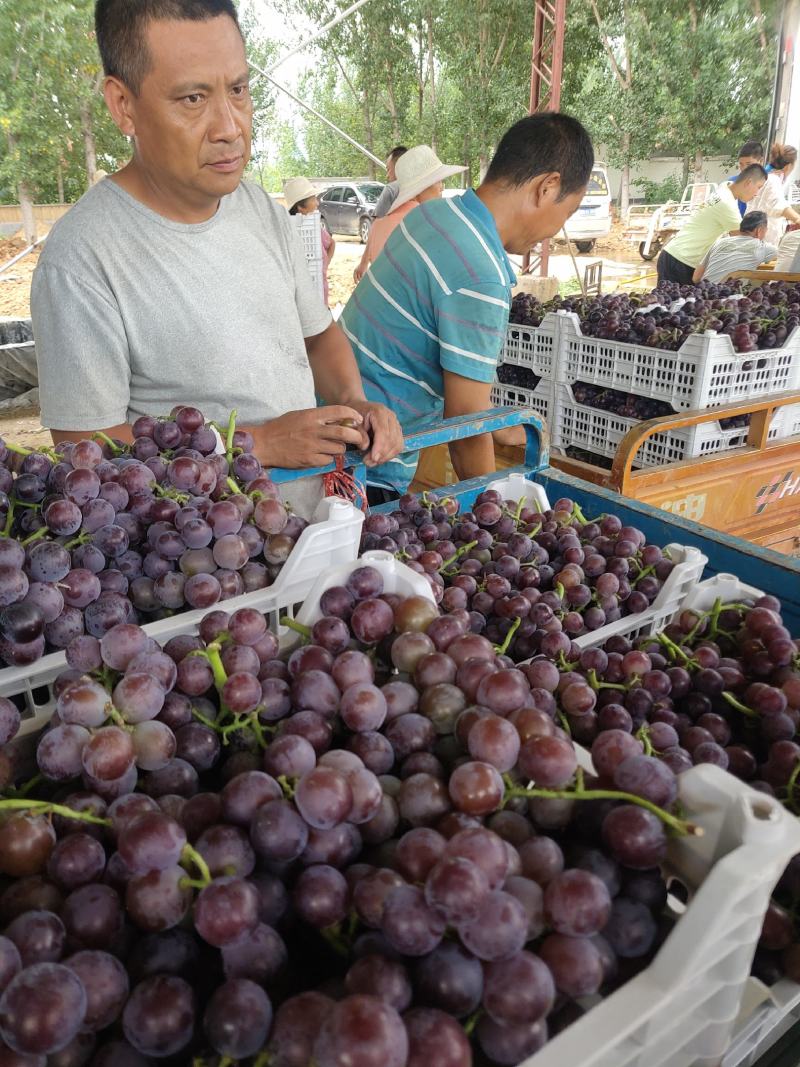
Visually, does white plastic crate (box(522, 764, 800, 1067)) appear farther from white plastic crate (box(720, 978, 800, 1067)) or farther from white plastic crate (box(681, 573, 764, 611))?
white plastic crate (box(681, 573, 764, 611))

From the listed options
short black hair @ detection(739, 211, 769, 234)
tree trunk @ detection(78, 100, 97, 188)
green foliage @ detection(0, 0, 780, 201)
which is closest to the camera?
short black hair @ detection(739, 211, 769, 234)

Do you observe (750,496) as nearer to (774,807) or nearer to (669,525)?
(669,525)

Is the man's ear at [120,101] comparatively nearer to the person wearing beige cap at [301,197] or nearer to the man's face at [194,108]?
the man's face at [194,108]

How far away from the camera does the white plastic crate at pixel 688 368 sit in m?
2.96

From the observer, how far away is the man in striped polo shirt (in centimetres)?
239

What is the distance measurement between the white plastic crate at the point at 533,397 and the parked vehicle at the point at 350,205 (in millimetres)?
15904

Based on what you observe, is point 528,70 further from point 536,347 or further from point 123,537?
point 123,537

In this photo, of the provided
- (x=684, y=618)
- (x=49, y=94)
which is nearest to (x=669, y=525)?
(x=684, y=618)

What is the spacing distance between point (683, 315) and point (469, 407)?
1570mm

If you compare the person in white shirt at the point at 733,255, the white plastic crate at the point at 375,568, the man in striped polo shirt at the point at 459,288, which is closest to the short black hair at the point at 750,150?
the person in white shirt at the point at 733,255

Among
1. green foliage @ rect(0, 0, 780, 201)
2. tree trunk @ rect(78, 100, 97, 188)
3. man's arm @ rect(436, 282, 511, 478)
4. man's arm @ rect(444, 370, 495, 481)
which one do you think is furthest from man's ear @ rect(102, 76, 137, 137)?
green foliage @ rect(0, 0, 780, 201)

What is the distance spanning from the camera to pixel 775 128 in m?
16.8

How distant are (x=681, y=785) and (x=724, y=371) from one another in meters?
2.69

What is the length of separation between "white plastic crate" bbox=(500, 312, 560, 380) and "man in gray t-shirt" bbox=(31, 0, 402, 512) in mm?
1835
